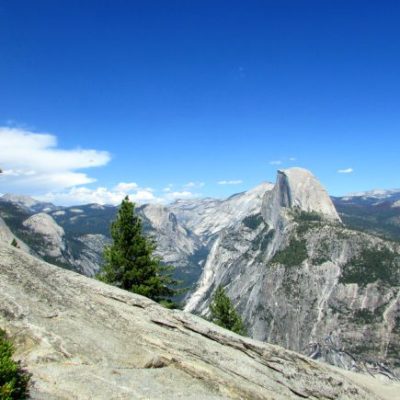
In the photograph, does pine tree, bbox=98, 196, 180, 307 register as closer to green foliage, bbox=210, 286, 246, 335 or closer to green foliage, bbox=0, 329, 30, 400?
green foliage, bbox=210, 286, 246, 335

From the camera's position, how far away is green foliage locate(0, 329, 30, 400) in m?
12.9

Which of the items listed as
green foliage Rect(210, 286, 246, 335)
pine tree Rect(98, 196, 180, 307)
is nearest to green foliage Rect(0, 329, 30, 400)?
pine tree Rect(98, 196, 180, 307)

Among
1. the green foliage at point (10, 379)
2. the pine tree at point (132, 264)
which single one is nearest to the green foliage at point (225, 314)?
the pine tree at point (132, 264)

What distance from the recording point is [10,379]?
13.7 m

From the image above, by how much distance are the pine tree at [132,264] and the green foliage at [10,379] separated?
2701 centimetres

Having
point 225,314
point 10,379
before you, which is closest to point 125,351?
point 10,379

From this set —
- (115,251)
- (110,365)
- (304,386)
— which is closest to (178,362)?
(110,365)

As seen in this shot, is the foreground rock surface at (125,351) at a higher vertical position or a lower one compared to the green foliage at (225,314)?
higher

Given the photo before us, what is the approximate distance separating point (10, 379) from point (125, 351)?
6892mm

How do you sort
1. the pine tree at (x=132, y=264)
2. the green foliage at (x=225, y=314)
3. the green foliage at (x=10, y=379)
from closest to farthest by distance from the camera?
1. the green foliage at (x=10, y=379)
2. the pine tree at (x=132, y=264)
3. the green foliage at (x=225, y=314)

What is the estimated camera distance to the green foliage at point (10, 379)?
→ 12938mm

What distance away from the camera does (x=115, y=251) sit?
44.1 meters

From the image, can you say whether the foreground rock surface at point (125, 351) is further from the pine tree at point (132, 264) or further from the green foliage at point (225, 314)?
the green foliage at point (225, 314)

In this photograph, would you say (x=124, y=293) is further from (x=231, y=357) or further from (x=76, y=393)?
(x=76, y=393)
